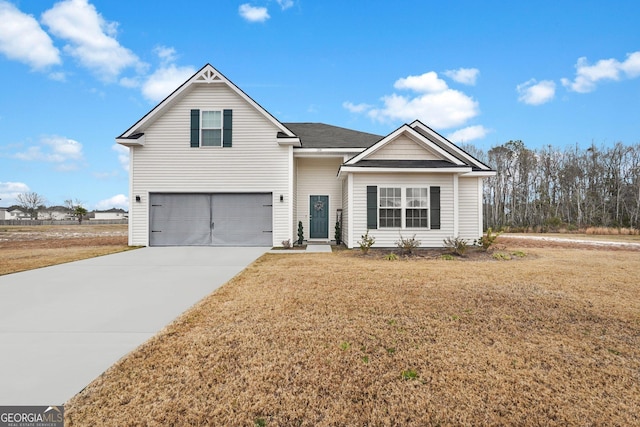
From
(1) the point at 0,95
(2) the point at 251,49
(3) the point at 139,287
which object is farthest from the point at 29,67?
(3) the point at 139,287

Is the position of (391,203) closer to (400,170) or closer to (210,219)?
(400,170)

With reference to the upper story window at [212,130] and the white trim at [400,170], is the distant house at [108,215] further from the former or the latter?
the white trim at [400,170]

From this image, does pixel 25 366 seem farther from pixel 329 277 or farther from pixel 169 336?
pixel 329 277

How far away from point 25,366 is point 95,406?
126cm

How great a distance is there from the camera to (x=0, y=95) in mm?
19375

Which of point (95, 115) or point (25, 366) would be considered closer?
point (25, 366)

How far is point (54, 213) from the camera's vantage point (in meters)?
71.4

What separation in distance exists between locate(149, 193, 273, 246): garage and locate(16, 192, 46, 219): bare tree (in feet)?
226

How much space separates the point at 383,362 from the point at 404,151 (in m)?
11.0

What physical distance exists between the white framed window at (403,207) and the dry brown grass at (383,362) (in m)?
6.55

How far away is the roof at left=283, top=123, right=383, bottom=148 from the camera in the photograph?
14.6m

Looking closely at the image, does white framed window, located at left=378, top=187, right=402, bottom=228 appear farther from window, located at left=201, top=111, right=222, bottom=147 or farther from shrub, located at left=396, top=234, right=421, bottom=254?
window, located at left=201, top=111, right=222, bottom=147

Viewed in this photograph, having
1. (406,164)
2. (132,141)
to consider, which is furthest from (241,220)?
(406,164)

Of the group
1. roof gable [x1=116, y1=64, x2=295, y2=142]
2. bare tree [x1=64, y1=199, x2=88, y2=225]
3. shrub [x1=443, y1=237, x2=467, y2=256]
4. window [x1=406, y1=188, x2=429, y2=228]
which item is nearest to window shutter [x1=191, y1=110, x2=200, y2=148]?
roof gable [x1=116, y1=64, x2=295, y2=142]
